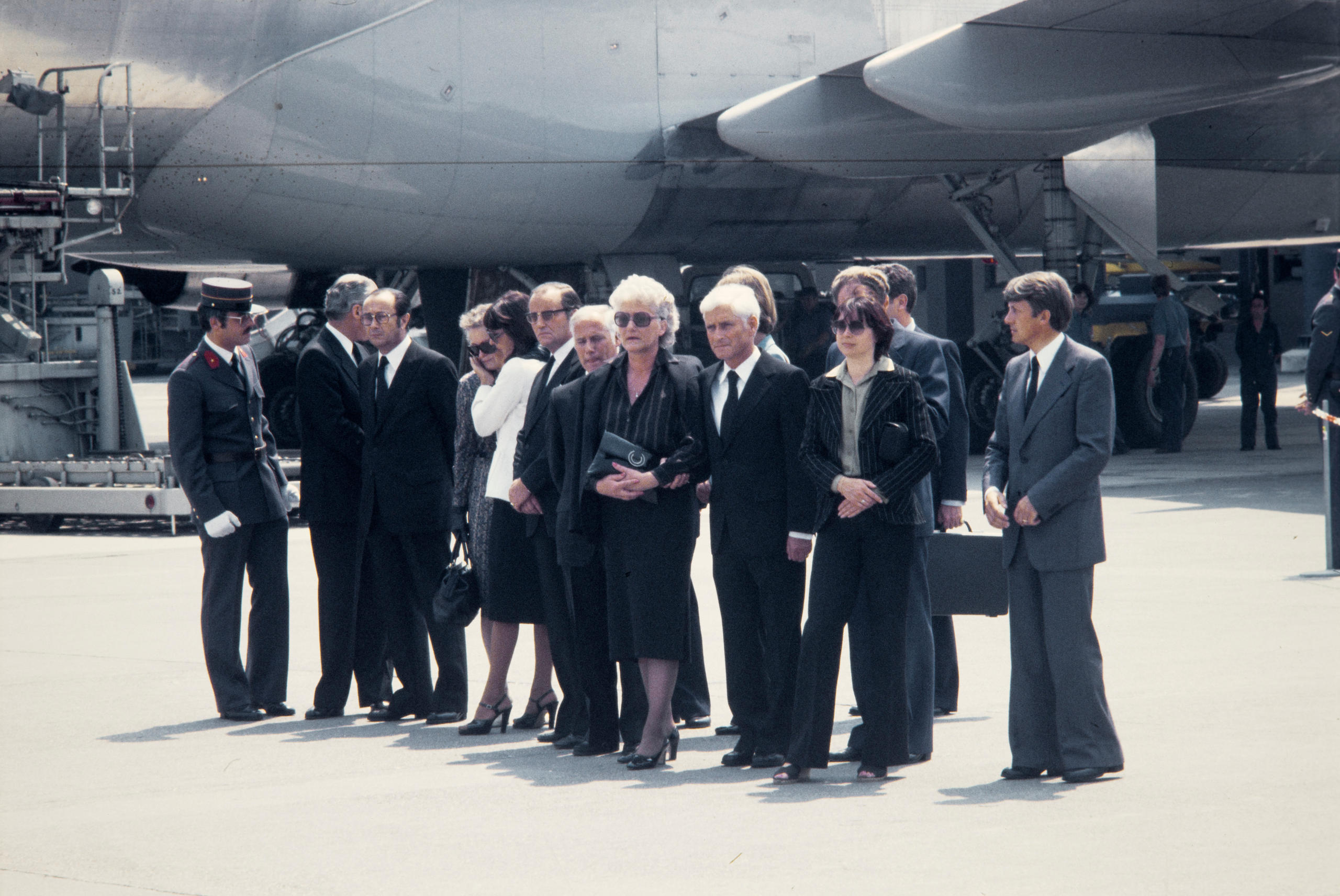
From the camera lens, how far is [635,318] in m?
5.75

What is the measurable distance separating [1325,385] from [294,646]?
19.0 feet

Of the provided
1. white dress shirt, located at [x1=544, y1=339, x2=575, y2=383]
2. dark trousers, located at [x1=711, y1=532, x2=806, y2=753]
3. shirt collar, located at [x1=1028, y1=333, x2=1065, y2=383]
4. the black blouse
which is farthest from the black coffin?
white dress shirt, located at [x1=544, y1=339, x2=575, y2=383]

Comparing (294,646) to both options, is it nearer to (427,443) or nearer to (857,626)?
(427,443)

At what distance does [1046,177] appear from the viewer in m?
15.0

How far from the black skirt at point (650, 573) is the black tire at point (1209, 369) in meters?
15.9

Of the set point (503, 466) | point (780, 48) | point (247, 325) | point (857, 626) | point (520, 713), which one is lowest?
point (520, 713)

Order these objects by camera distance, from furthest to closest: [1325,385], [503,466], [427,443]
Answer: [1325,385]
[427,443]
[503,466]

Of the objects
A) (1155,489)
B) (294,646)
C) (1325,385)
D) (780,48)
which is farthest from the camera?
(780,48)

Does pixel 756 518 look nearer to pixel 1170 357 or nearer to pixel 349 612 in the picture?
pixel 349 612

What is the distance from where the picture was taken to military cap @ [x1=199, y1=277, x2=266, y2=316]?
6.94 m

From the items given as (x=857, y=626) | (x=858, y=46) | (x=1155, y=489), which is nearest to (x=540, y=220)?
(x=858, y=46)

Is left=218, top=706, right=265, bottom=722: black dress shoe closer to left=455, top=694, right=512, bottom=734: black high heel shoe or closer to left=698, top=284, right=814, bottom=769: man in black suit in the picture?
left=455, top=694, right=512, bottom=734: black high heel shoe

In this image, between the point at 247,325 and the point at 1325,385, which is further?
the point at 1325,385

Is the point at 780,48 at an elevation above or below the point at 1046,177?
above
